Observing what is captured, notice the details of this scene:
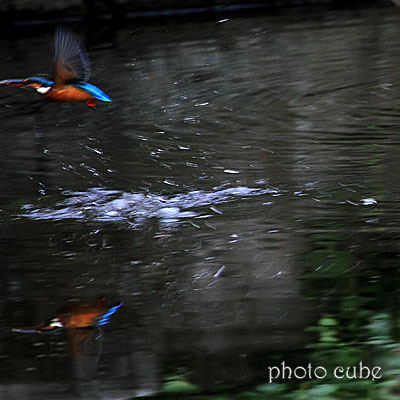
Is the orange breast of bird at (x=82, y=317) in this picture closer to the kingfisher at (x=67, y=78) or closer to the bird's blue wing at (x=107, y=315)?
the bird's blue wing at (x=107, y=315)

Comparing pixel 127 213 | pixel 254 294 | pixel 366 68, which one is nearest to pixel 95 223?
pixel 127 213

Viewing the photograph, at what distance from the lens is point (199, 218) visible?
5.05m

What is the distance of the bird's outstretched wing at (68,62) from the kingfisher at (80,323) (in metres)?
1.56

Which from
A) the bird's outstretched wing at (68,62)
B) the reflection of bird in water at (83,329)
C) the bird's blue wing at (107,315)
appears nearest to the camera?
the reflection of bird in water at (83,329)

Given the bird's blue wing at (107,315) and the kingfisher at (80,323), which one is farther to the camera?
the bird's blue wing at (107,315)

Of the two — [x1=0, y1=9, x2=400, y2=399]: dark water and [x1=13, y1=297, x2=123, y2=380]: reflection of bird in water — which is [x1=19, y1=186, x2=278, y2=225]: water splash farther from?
[x1=13, y1=297, x2=123, y2=380]: reflection of bird in water

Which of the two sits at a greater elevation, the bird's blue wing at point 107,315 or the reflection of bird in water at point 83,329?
the reflection of bird in water at point 83,329

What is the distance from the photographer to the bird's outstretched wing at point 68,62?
5.04 metres

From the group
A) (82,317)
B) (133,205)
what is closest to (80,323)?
(82,317)

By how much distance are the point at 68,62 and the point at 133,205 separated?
0.95 metres

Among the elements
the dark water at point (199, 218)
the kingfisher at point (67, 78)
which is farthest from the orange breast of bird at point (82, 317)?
the kingfisher at point (67, 78)

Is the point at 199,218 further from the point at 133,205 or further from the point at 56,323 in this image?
the point at 56,323

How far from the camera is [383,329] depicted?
339cm

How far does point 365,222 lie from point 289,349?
149cm
